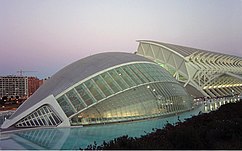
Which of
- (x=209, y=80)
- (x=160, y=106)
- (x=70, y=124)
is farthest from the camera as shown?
(x=209, y=80)

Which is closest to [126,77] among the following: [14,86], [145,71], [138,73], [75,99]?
[138,73]

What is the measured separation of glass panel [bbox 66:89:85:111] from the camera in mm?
21763

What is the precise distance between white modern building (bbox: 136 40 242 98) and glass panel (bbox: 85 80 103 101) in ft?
119

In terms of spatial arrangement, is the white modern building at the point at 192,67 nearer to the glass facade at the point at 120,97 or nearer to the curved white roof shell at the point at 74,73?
the glass facade at the point at 120,97

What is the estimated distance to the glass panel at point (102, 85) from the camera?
75.6 feet

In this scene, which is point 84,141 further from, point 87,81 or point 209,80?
point 209,80

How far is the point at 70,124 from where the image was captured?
832 inches

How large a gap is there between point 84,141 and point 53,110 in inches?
301

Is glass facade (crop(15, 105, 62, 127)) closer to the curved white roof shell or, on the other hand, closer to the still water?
the curved white roof shell

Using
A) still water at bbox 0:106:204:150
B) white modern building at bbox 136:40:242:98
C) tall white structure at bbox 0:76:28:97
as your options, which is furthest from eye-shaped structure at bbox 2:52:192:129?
tall white structure at bbox 0:76:28:97

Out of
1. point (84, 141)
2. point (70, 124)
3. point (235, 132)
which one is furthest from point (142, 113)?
point (235, 132)

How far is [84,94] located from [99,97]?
3.78 ft

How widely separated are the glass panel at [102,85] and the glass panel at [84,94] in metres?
1.27

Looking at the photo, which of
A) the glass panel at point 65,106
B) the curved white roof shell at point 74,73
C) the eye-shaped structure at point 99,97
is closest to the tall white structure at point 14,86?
the curved white roof shell at point 74,73
